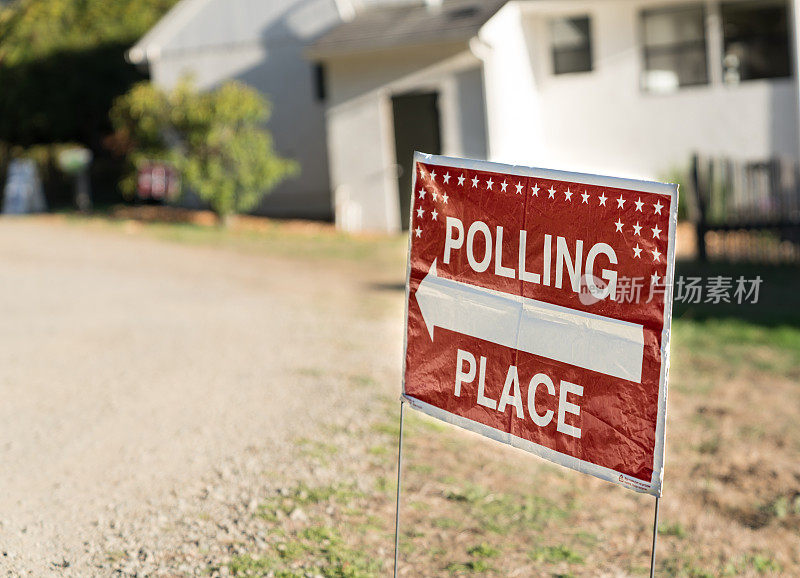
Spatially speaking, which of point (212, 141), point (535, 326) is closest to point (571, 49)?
point (212, 141)

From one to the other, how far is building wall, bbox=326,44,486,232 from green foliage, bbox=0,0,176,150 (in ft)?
29.7

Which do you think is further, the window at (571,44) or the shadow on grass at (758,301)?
the window at (571,44)

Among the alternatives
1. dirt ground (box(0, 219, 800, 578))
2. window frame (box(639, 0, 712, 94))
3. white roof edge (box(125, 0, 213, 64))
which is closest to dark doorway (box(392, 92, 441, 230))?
window frame (box(639, 0, 712, 94))

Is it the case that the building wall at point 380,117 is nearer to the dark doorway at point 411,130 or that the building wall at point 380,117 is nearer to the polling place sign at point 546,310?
the dark doorway at point 411,130

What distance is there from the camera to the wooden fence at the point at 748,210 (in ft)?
45.2

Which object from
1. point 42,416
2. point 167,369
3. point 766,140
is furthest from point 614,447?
point 766,140

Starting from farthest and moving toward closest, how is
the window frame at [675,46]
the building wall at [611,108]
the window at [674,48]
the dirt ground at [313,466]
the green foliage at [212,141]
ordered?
1. the window at [674,48]
2. the window frame at [675,46]
3. the building wall at [611,108]
4. the green foliage at [212,141]
5. the dirt ground at [313,466]

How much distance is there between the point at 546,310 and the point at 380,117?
15250 millimetres

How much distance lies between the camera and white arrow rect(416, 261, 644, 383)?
3.59 m

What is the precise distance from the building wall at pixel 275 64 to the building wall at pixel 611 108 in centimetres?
435

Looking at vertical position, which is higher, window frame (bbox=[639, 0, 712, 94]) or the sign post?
window frame (bbox=[639, 0, 712, 94])

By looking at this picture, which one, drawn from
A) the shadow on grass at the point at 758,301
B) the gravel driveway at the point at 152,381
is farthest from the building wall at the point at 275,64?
the shadow on grass at the point at 758,301

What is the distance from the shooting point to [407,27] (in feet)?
59.6

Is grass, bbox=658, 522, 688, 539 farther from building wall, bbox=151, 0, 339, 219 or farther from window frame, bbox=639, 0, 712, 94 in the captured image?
building wall, bbox=151, 0, 339, 219
